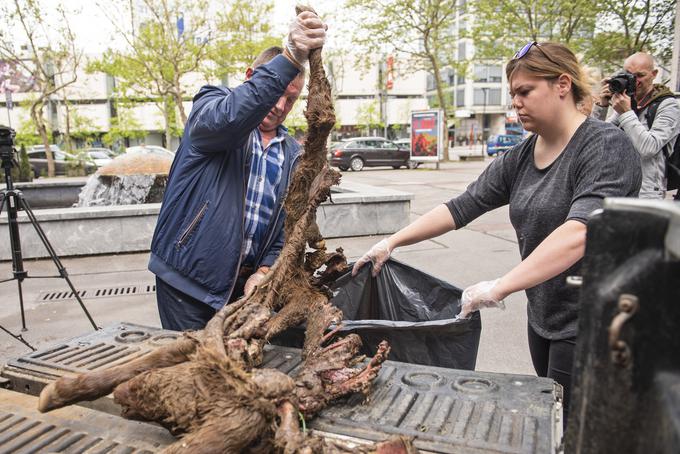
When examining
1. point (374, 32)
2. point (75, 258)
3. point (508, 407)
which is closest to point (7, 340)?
point (75, 258)

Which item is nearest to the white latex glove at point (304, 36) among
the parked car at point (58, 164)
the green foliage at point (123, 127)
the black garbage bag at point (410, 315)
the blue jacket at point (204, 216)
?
the blue jacket at point (204, 216)

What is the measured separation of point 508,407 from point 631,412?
1.00 m

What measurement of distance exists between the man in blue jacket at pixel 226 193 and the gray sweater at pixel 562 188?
1.15 m

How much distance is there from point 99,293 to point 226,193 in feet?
13.8

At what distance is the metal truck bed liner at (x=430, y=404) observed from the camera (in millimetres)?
1592

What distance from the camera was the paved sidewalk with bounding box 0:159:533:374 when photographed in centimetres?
462

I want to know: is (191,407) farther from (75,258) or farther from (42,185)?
(42,185)

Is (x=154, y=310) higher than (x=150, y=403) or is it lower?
lower

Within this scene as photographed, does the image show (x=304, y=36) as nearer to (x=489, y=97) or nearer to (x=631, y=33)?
(x=631, y=33)

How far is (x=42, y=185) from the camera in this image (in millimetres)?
12258

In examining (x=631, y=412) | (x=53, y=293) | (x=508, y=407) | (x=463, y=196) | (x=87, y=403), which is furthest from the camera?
(x=53, y=293)

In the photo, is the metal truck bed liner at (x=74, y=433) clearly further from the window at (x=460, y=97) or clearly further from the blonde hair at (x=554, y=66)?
the window at (x=460, y=97)

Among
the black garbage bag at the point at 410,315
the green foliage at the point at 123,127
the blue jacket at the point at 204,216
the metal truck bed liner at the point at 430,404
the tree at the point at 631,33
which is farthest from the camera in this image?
the green foliage at the point at 123,127

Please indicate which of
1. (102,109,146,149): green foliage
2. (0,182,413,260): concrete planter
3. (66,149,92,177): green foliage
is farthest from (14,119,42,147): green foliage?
(0,182,413,260): concrete planter
